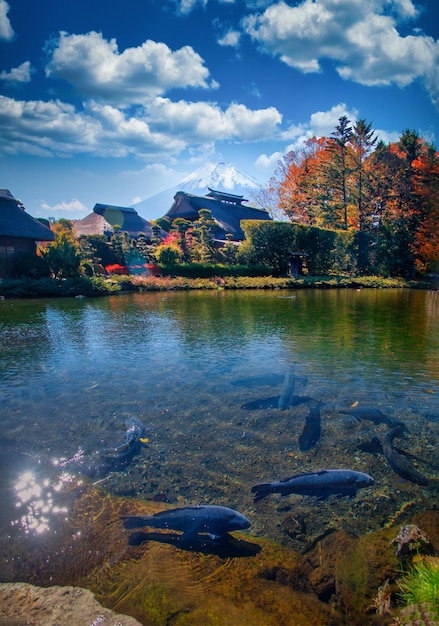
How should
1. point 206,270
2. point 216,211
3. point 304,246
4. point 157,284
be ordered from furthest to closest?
1. point 216,211
2. point 304,246
3. point 206,270
4. point 157,284

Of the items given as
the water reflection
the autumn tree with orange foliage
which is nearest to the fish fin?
the water reflection

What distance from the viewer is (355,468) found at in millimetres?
3941

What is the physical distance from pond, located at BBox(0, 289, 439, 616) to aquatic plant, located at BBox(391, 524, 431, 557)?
1.41 ft

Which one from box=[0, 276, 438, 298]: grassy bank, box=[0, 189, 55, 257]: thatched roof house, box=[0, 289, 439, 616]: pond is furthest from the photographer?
box=[0, 189, 55, 257]: thatched roof house

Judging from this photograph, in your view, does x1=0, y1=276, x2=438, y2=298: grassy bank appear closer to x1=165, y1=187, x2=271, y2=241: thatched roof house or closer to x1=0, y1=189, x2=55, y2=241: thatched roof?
x1=0, y1=189, x2=55, y2=241: thatched roof

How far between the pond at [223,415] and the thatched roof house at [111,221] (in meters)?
34.5

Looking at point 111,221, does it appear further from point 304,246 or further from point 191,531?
point 191,531

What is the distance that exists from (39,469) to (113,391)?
2.53 meters

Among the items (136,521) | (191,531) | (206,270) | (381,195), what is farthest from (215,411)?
(381,195)

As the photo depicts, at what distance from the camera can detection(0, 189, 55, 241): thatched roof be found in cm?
2789

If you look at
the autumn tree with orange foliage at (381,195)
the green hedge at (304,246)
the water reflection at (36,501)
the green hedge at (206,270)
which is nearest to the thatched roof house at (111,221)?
the green hedge at (206,270)

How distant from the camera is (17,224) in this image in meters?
28.7

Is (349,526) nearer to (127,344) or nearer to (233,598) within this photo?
(233,598)

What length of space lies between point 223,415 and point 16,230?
2963cm
